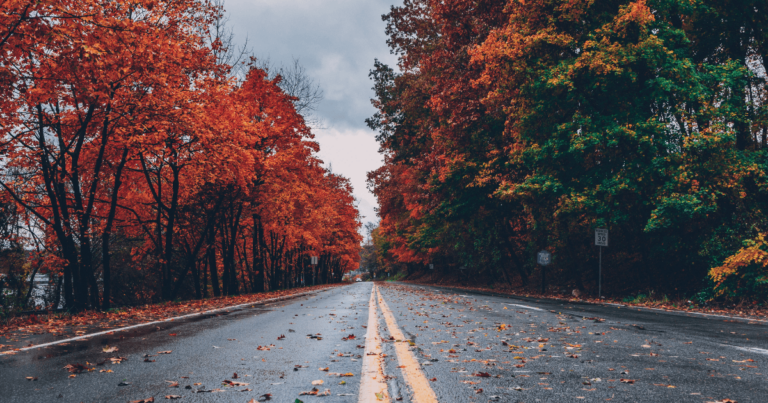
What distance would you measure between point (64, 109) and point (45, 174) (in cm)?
213

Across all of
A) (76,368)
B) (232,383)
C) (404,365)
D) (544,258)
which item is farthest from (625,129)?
(76,368)

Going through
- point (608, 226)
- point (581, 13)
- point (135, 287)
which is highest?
point (581, 13)

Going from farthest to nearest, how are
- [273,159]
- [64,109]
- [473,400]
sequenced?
[273,159], [64,109], [473,400]

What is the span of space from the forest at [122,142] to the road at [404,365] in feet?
17.3

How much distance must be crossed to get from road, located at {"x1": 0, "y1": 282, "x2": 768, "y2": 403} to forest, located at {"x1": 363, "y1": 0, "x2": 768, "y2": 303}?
23.4 ft

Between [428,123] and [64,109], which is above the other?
[428,123]

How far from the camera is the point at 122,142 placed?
1408 centimetres

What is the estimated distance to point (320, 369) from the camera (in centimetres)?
446

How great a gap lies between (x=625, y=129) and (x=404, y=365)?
12682mm

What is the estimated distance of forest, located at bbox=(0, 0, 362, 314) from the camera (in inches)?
392

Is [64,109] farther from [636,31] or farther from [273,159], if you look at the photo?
[636,31]

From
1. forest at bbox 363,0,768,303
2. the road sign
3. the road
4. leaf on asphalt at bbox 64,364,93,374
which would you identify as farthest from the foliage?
leaf on asphalt at bbox 64,364,93,374

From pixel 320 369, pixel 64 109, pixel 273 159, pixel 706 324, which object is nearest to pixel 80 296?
pixel 64 109

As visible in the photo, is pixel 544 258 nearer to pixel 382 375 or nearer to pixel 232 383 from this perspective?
pixel 382 375
